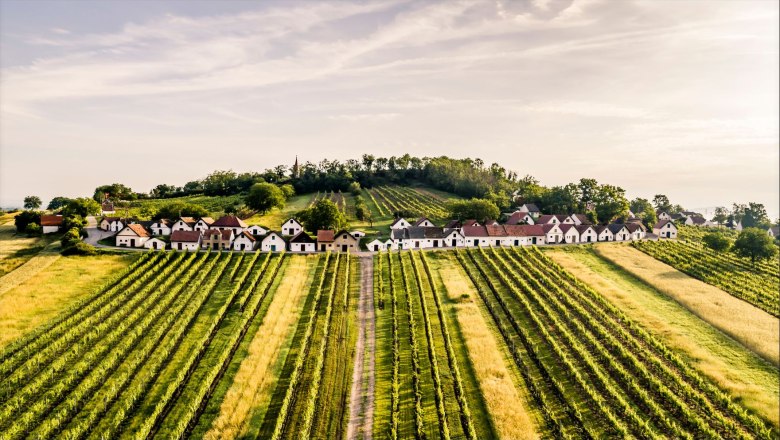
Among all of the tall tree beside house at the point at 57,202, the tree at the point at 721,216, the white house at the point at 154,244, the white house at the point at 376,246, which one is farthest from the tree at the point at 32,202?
the tree at the point at 721,216

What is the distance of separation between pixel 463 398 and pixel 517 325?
1703 cm

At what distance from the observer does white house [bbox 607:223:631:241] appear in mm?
95812

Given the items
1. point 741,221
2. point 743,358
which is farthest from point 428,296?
point 741,221

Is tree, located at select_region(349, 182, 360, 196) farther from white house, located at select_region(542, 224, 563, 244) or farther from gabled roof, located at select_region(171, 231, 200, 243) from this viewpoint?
gabled roof, located at select_region(171, 231, 200, 243)

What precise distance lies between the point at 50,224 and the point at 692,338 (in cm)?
10606

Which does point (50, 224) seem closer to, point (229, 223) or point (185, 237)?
point (185, 237)

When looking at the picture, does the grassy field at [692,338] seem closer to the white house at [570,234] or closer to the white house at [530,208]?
the white house at [570,234]

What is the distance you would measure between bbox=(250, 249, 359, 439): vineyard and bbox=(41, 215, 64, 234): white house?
59.5m

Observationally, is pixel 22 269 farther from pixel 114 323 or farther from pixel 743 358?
pixel 743 358

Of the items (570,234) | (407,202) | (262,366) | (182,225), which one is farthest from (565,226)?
(182,225)

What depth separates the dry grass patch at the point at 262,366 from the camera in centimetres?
3453

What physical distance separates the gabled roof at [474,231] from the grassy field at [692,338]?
1777cm

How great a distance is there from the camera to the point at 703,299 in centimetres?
6009

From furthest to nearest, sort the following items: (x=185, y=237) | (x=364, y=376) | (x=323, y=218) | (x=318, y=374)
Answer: (x=323, y=218) → (x=185, y=237) → (x=364, y=376) → (x=318, y=374)
